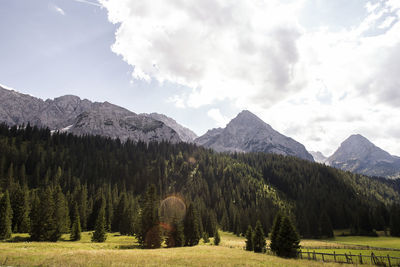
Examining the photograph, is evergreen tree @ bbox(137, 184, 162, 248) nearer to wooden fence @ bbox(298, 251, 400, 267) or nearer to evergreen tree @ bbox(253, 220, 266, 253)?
evergreen tree @ bbox(253, 220, 266, 253)

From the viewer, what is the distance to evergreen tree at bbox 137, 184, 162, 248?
5531 centimetres

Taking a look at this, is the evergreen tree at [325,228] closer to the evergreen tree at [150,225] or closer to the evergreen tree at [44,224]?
the evergreen tree at [150,225]

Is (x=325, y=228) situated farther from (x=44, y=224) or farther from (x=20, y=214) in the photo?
(x=20, y=214)

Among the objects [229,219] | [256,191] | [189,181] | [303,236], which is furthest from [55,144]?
[303,236]

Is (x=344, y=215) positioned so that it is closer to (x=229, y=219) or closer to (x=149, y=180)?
(x=229, y=219)

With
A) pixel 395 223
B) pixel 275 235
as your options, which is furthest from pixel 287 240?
pixel 395 223

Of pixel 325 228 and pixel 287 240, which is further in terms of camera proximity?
pixel 325 228

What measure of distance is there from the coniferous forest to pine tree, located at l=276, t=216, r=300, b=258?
30.4ft

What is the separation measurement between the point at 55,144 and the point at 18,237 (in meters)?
152

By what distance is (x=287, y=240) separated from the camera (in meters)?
40.9

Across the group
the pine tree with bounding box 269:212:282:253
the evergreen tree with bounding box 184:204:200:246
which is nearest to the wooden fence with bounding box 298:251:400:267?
the pine tree with bounding box 269:212:282:253

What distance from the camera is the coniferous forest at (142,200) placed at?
194ft

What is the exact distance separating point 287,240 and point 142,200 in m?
39.9

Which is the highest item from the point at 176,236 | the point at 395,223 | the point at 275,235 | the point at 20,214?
the point at 20,214
